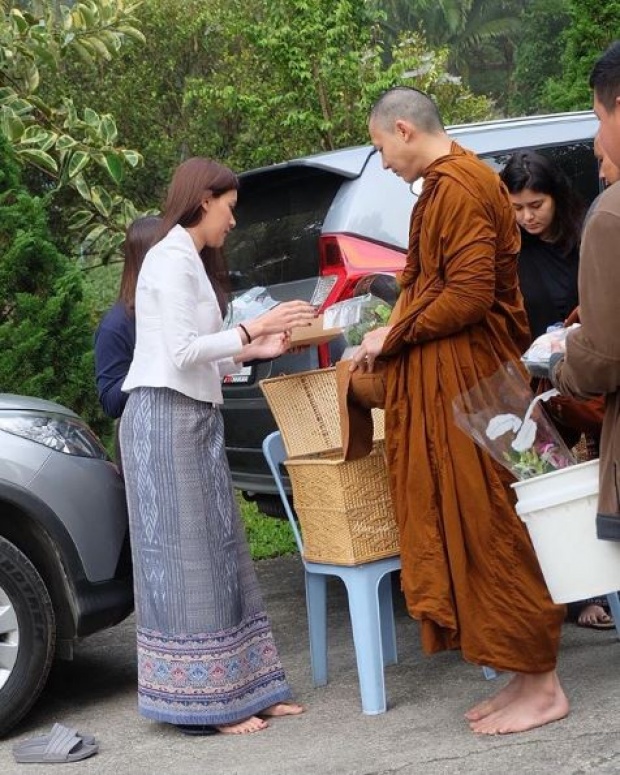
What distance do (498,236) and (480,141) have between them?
1649 mm

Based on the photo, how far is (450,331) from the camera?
4.21 m

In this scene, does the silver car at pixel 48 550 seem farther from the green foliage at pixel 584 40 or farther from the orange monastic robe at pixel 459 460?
the green foliage at pixel 584 40

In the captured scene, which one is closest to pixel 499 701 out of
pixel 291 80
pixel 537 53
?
pixel 291 80

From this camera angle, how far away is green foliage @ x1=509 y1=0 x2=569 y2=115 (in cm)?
3816

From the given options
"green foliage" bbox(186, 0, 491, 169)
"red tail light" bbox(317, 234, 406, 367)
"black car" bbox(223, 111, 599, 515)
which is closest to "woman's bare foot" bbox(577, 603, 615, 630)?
"black car" bbox(223, 111, 599, 515)

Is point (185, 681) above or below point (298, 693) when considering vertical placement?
above

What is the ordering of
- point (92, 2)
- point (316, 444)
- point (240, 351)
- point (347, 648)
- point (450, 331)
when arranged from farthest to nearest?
point (92, 2) < point (347, 648) < point (316, 444) < point (240, 351) < point (450, 331)

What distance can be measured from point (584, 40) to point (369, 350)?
27.0ft

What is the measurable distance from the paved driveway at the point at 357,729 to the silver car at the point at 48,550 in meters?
0.31

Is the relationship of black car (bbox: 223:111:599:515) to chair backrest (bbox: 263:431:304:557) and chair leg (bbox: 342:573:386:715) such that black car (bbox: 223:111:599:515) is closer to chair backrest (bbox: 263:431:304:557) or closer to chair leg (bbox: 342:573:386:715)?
chair backrest (bbox: 263:431:304:557)

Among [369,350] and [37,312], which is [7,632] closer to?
[369,350]

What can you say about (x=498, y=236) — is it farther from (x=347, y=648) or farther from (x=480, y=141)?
(x=347, y=648)

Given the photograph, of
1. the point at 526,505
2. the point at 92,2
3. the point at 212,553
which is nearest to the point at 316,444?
the point at 212,553

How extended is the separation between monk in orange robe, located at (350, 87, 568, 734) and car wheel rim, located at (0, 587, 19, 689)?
4.55ft
